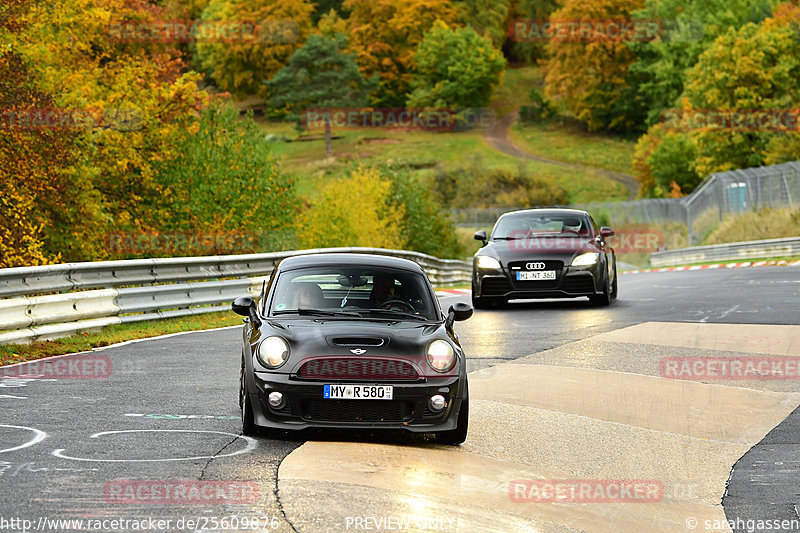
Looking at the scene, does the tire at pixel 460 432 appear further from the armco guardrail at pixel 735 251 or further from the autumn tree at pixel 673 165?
the autumn tree at pixel 673 165

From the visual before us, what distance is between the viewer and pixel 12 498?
248 inches

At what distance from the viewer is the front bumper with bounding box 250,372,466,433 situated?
8.24 metres

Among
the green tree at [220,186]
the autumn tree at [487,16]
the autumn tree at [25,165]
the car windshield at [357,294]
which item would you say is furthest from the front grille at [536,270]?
the autumn tree at [487,16]

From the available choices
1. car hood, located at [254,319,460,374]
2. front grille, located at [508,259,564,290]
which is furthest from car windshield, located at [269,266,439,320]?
front grille, located at [508,259,564,290]

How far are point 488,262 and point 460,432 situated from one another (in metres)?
11.4

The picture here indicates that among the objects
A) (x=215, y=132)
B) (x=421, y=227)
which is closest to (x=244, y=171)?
(x=215, y=132)

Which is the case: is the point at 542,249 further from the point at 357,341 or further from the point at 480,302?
the point at 357,341

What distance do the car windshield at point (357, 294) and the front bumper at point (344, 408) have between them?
0.97 meters

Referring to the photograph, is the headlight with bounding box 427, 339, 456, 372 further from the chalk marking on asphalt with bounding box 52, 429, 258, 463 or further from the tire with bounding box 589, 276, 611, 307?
the tire with bounding box 589, 276, 611, 307

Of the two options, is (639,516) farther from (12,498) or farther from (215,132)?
(215,132)

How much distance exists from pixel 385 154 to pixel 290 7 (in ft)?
121

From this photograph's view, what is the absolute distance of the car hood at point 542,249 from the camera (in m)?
19.6

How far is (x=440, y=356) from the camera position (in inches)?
336

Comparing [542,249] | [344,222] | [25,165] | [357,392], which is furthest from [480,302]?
[344,222]
